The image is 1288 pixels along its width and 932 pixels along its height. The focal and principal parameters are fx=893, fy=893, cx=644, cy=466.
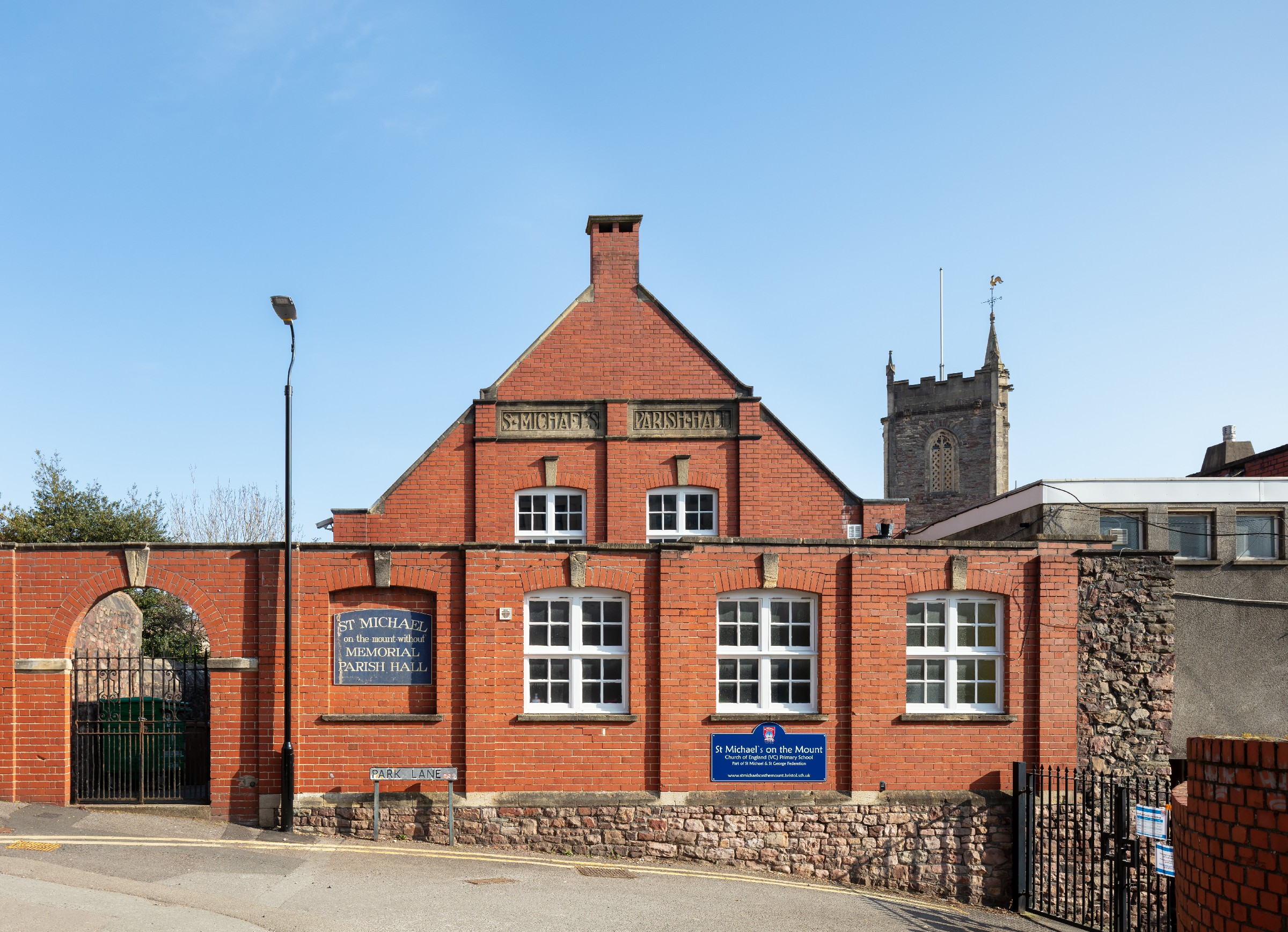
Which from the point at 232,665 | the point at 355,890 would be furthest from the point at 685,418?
the point at 355,890

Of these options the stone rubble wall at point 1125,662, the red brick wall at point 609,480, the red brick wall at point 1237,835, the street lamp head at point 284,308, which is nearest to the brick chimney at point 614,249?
the red brick wall at point 609,480

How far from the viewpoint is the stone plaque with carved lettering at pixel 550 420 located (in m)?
18.6

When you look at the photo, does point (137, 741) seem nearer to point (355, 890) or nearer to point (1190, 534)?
point (355, 890)

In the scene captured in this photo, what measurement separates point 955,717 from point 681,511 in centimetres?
706

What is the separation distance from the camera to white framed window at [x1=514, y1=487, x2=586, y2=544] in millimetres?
18469

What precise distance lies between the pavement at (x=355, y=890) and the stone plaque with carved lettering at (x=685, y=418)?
868 centimetres

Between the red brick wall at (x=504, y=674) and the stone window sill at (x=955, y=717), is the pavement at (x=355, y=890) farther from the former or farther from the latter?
the stone window sill at (x=955, y=717)

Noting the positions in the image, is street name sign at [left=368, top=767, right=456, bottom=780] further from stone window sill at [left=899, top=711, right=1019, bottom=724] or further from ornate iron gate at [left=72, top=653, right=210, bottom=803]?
stone window sill at [left=899, top=711, right=1019, bottom=724]

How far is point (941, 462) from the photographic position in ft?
157

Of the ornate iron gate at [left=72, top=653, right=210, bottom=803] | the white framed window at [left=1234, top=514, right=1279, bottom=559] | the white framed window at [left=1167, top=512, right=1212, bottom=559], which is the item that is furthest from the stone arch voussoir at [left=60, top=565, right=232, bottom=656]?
the white framed window at [left=1234, top=514, right=1279, bottom=559]

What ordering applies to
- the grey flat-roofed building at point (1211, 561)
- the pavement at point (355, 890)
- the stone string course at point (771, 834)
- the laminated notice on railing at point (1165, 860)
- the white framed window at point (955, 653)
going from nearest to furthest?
the pavement at point (355, 890)
the laminated notice on railing at point (1165, 860)
the stone string course at point (771, 834)
the white framed window at point (955, 653)
the grey flat-roofed building at point (1211, 561)

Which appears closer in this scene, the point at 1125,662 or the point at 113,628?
the point at 1125,662

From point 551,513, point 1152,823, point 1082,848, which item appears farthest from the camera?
point 551,513

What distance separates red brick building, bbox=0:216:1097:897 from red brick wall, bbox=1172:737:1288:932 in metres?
8.16
